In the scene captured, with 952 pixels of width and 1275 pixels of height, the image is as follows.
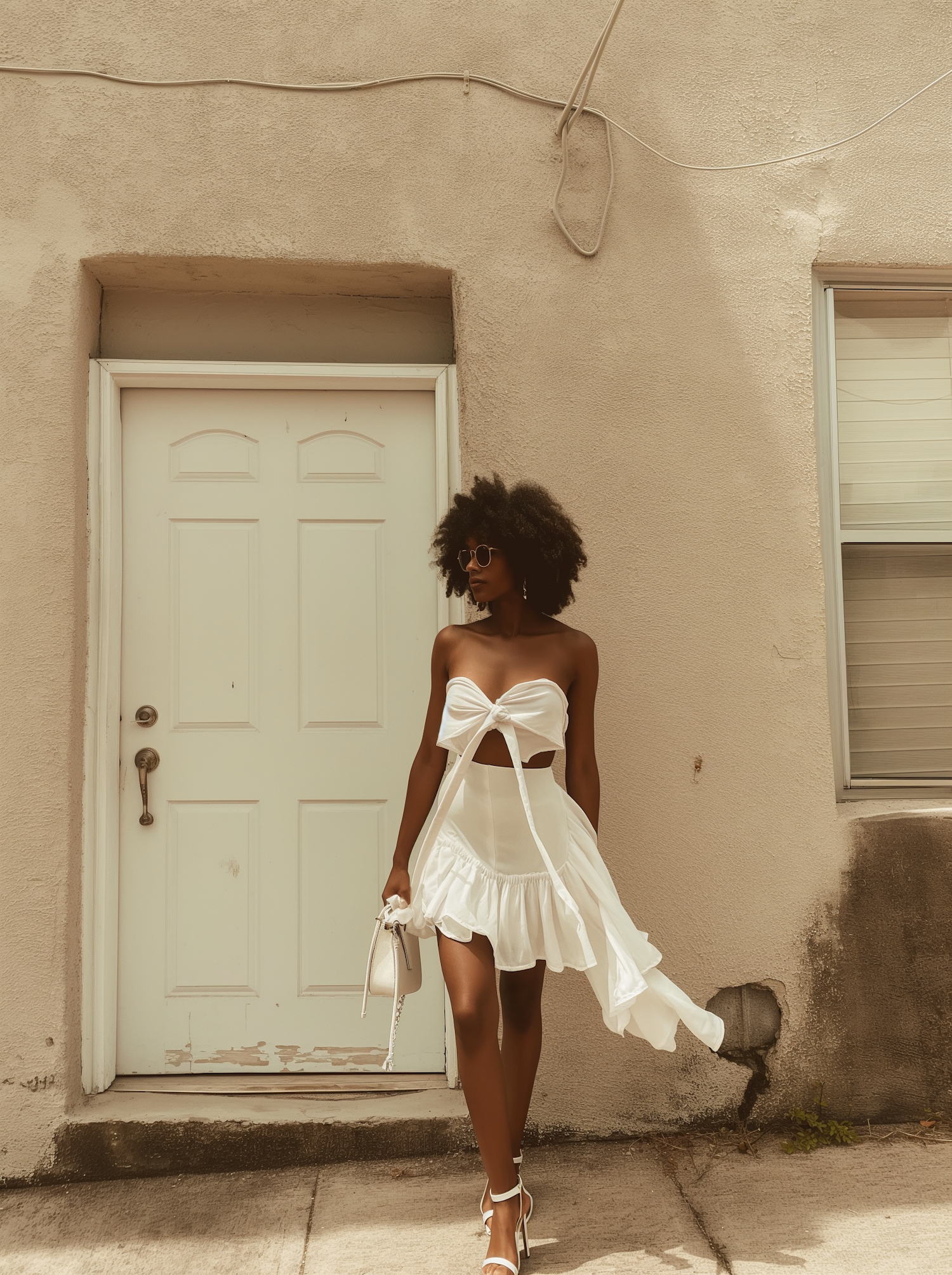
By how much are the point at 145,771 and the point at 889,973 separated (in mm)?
2652

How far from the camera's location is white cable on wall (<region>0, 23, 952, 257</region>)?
3461 millimetres

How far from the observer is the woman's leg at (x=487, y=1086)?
2545 millimetres

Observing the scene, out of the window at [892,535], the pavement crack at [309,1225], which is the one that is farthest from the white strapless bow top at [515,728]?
the window at [892,535]

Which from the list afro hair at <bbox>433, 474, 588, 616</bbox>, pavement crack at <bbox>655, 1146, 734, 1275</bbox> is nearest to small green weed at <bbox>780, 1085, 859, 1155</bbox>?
pavement crack at <bbox>655, 1146, 734, 1275</bbox>

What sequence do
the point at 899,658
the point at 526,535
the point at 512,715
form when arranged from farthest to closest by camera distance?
the point at 899,658 → the point at 526,535 → the point at 512,715

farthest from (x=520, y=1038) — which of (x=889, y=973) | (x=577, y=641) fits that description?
(x=889, y=973)

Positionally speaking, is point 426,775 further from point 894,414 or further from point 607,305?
point 894,414

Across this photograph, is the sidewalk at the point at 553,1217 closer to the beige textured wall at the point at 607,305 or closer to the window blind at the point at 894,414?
the beige textured wall at the point at 607,305

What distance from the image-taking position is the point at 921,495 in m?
3.81

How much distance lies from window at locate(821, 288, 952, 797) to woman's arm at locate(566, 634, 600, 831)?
1309mm

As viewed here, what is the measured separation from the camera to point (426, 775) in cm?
288

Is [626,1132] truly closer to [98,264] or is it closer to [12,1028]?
[12,1028]

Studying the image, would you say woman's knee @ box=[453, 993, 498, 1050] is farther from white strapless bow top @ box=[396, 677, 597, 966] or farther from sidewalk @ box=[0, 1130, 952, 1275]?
sidewalk @ box=[0, 1130, 952, 1275]

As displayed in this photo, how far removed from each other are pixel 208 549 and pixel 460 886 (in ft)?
5.52
